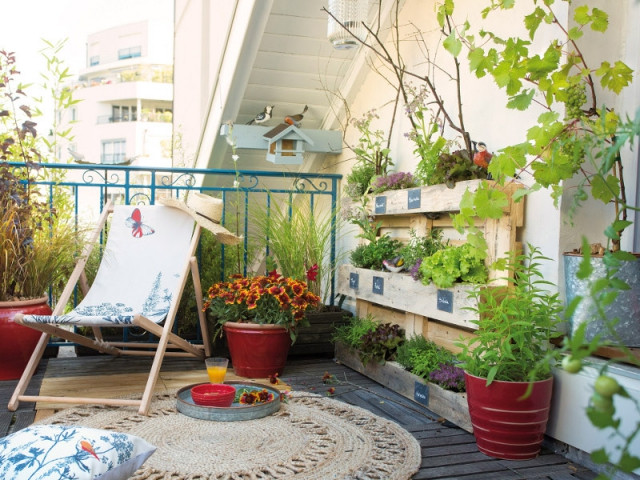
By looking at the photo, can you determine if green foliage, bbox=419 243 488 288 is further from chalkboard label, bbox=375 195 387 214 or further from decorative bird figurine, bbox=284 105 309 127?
decorative bird figurine, bbox=284 105 309 127

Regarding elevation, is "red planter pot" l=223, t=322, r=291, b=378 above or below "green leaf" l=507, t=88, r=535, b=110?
below

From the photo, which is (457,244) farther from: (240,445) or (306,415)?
(240,445)

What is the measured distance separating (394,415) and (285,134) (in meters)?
2.35

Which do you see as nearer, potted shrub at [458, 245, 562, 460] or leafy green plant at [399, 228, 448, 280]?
potted shrub at [458, 245, 562, 460]

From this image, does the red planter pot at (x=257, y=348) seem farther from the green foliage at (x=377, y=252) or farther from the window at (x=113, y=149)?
the window at (x=113, y=149)

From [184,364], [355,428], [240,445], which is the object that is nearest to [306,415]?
[355,428]

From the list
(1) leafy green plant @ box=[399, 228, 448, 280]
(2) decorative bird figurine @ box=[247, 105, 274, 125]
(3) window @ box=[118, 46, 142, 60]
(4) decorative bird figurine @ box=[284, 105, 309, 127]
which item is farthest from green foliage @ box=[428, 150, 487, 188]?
(3) window @ box=[118, 46, 142, 60]

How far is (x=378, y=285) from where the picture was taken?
3529 millimetres

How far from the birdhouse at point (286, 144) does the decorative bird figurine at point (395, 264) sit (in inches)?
53.9

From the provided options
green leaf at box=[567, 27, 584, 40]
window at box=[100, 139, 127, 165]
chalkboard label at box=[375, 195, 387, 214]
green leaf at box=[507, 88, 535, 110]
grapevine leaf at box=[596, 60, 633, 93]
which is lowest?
chalkboard label at box=[375, 195, 387, 214]

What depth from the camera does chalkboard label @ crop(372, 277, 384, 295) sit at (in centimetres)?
349

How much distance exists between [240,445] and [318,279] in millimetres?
1773

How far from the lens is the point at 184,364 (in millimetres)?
3869

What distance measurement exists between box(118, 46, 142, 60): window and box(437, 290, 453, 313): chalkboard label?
88.7 ft
